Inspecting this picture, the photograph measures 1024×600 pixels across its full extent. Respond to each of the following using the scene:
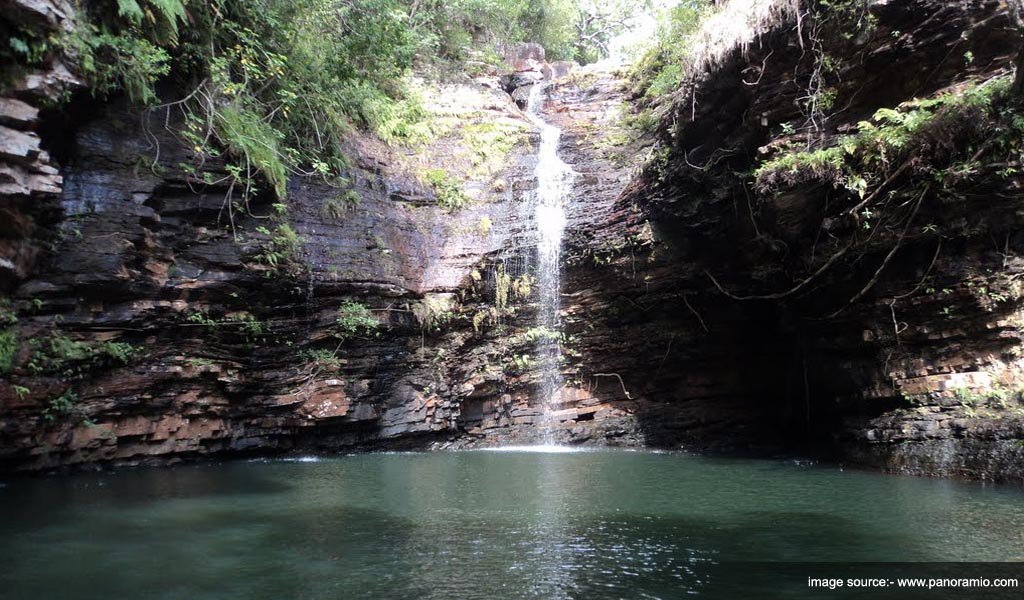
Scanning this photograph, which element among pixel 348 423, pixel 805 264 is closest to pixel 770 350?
pixel 805 264

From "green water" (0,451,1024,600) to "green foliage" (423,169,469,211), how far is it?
27.3 ft

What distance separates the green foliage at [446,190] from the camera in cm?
1519

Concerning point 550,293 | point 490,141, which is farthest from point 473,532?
point 490,141

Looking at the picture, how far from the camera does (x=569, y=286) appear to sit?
13805 millimetres

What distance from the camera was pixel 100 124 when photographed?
31.7 ft

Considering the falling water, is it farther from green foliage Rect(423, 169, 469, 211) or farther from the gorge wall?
green foliage Rect(423, 169, 469, 211)

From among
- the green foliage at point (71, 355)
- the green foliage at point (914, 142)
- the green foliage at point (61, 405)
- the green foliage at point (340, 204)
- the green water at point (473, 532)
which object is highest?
the green foliage at point (340, 204)

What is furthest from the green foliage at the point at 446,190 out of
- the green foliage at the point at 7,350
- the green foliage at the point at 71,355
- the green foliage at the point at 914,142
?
the green foliage at the point at 7,350

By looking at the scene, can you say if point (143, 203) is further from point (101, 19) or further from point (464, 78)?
point (464, 78)

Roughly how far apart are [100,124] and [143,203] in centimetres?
142

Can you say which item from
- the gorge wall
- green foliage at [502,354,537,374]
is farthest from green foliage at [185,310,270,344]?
green foliage at [502,354,537,374]

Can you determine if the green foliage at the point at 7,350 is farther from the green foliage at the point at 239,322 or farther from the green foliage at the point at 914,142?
the green foliage at the point at 914,142

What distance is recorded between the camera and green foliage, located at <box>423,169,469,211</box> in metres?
15.2

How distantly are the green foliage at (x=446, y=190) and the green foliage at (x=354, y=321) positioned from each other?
403 centimetres
